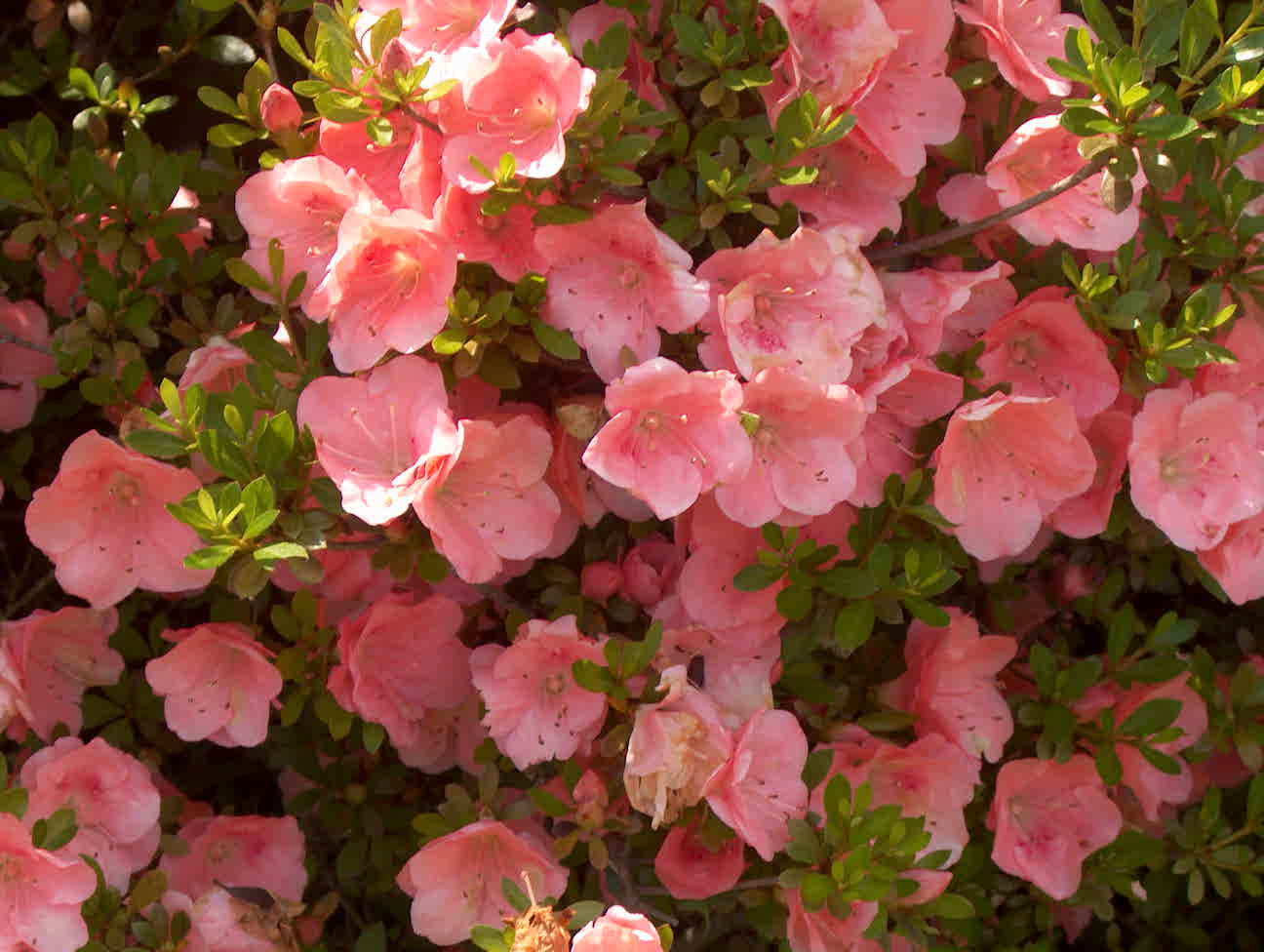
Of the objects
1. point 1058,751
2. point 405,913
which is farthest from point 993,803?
point 405,913

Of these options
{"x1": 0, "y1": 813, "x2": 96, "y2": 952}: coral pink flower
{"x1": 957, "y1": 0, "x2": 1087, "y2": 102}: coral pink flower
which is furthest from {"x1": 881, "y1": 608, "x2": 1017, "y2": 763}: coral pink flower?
{"x1": 0, "y1": 813, "x2": 96, "y2": 952}: coral pink flower

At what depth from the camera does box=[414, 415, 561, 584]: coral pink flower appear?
1.63m

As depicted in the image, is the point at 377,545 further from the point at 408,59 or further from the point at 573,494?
the point at 408,59

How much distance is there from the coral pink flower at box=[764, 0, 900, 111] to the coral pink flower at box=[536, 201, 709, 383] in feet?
0.80

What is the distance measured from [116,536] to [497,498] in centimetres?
49

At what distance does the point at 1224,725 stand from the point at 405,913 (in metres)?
1.17

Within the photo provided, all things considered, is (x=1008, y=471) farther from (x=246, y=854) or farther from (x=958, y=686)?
(x=246, y=854)

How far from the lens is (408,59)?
1.61 metres

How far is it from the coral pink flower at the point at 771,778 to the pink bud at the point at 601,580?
0.88 feet

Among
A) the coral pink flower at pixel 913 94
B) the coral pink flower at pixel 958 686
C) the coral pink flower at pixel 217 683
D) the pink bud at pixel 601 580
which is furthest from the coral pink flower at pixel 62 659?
the coral pink flower at pixel 913 94

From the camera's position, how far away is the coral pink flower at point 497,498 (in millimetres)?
1626

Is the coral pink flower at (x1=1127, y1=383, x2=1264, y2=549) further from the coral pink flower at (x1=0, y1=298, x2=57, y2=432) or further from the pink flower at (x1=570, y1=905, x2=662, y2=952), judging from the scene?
the coral pink flower at (x1=0, y1=298, x2=57, y2=432)

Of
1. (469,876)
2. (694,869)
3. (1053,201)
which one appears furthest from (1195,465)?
(469,876)

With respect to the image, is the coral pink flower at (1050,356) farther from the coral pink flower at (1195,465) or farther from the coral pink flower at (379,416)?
the coral pink flower at (379,416)
